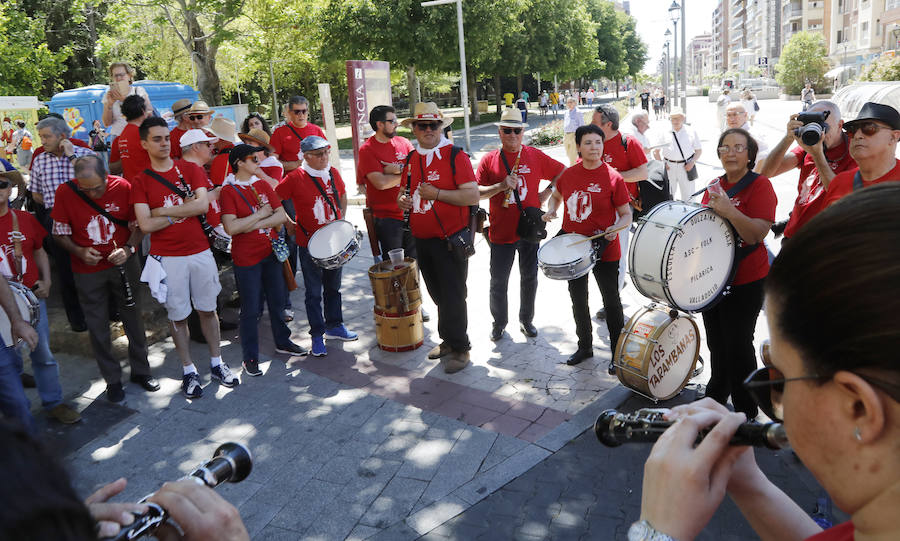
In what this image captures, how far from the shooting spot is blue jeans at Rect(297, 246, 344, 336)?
21.7ft

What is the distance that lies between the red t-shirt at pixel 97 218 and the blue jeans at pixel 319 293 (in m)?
1.61

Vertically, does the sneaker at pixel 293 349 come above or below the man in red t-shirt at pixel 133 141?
below

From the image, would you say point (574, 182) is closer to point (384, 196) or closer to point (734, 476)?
point (384, 196)

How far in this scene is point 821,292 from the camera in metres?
0.96

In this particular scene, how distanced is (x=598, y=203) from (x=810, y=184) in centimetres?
156

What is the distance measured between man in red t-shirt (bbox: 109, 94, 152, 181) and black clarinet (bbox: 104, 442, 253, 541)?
5877 mm

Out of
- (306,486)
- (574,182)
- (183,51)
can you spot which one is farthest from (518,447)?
(183,51)

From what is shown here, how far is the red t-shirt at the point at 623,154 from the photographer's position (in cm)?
701

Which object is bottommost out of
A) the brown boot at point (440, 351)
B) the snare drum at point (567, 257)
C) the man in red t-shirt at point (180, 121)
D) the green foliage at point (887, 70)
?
the brown boot at point (440, 351)

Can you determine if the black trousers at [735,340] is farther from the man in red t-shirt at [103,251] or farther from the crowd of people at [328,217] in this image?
the man in red t-shirt at [103,251]

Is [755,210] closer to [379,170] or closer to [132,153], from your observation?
[379,170]

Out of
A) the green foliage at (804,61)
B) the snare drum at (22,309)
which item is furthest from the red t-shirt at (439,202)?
the green foliage at (804,61)

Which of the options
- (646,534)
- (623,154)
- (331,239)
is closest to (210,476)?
(646,534)

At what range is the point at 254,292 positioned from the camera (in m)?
6.14
